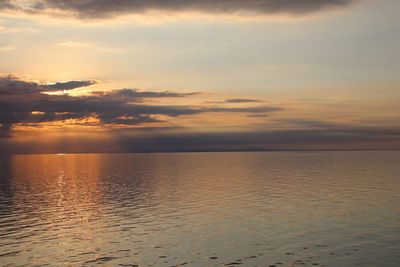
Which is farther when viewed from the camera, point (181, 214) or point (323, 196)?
point (323, 196)

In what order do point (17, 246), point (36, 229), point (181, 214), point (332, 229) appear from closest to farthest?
point (17, 246) < point (332, 229) < point (36, 229) < point (181, 214)

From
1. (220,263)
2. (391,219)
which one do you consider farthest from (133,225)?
(391,219)

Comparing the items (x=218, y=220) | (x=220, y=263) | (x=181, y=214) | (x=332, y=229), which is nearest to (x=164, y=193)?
(x=181, y=214)

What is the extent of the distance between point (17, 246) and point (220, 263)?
2480cm

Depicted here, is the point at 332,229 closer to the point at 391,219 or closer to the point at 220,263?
the point at 391,219

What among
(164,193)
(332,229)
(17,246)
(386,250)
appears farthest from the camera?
(164,193)

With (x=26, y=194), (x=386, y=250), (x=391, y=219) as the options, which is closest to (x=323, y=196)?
(x=391, y=219)

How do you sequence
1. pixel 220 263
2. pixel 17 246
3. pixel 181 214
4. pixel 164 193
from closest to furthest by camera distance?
pixel 220 263
pixel 17 246
pixel 181 214
pixel 164 193

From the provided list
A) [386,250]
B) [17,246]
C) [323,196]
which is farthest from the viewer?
[323,196]

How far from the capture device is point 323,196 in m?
91.3

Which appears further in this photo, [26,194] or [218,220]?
[26,194]

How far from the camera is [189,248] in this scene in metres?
46.4

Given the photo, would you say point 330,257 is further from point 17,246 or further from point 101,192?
point 101,192

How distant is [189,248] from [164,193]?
55964 mm
